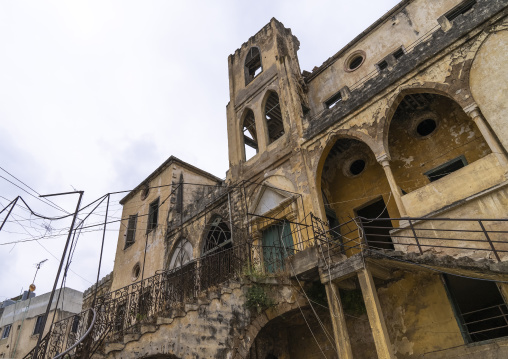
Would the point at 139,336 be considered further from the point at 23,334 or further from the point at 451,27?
the point at 23,334

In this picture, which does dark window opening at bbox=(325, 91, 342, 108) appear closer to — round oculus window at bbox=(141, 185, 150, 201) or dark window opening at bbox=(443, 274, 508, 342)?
dark window opening at bbox=(443, 274, 508, 342)

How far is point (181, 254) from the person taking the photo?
→ 16.6 m

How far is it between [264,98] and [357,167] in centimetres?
550

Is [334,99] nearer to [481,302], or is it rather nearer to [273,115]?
[273,115]

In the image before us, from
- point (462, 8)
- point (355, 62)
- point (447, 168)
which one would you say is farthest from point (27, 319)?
point (462, 8)

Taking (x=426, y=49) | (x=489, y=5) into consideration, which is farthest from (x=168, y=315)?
(x=489, y=5)

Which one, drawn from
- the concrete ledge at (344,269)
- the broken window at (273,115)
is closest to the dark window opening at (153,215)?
the broken window at (273,115)

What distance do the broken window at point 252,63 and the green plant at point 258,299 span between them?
11209 millimetres

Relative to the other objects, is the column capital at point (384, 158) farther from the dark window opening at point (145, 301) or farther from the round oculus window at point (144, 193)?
the round oculus window at point (144, 193)

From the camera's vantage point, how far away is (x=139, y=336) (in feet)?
26.9

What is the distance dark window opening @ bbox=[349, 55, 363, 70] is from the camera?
15.3 m

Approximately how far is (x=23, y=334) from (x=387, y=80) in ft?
108

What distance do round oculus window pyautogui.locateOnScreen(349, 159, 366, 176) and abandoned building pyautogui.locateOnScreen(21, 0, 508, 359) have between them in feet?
0.15

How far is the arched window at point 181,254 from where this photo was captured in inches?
640
